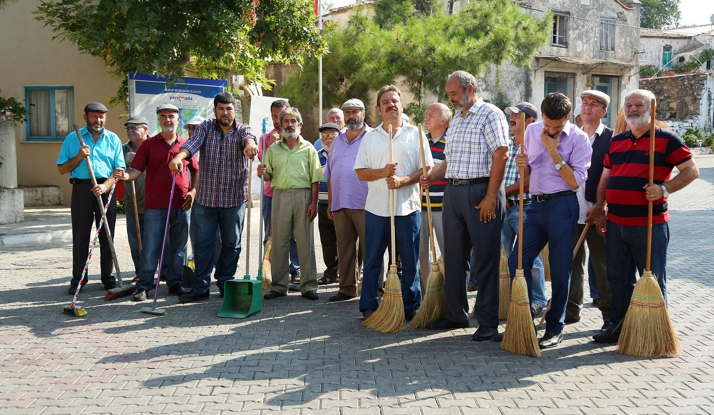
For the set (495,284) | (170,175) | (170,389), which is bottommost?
(170,389)

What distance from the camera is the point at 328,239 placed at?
340 inches

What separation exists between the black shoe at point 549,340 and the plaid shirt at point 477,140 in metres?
1.39

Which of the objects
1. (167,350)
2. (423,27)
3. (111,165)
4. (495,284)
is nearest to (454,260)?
(495,284)

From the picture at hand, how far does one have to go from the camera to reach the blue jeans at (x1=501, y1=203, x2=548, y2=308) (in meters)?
6.81

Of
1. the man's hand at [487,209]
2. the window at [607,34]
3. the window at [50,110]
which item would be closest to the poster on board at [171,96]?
the window at [50,110]

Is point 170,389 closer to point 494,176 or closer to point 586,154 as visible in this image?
point 494,176

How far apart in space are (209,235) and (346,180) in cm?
159

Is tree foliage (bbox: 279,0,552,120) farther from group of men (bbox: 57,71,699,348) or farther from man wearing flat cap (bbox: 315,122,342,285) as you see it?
group of men (bbox: 57,71,699,348)

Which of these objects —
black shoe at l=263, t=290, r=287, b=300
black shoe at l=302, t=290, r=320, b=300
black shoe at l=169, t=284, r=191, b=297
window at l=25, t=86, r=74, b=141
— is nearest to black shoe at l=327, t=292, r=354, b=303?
black shoe at l=302, t=290, r=320, b=300

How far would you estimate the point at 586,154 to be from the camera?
5.79m

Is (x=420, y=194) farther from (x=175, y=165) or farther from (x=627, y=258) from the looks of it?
(x=175, y=165)

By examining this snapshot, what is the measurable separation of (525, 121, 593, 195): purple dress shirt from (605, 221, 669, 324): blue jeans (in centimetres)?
55

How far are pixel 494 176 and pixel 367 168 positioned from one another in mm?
1335

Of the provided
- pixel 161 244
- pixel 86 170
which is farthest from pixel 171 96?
pixel 161 244
